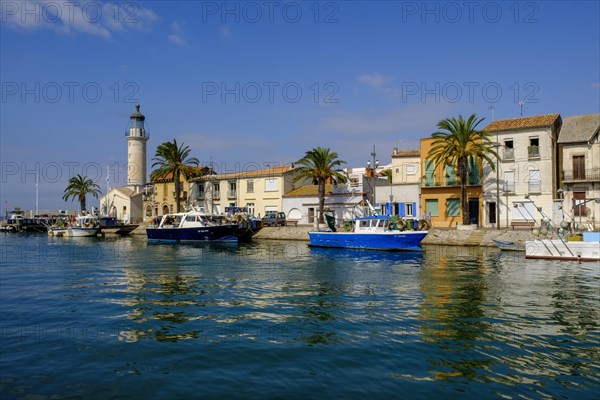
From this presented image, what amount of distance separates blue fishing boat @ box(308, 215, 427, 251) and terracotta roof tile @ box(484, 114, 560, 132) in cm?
1730

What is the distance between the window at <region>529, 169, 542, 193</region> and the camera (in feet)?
139

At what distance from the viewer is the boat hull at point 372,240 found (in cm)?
3328

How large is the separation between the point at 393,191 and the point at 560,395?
142 feet

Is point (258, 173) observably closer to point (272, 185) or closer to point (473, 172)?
point (272, 185)

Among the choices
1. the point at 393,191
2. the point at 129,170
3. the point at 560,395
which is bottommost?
the point at 560,395

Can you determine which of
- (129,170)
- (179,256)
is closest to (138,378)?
(179,256)

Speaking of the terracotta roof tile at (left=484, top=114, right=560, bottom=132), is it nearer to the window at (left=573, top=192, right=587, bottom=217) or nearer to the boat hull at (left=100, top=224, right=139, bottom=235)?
the window at (left=573, top=192, right=587, bottom=217)

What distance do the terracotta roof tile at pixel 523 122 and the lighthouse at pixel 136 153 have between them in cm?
5543

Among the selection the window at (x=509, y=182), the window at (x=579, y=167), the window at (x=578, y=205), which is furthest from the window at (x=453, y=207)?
the window at (x=579, y=167)

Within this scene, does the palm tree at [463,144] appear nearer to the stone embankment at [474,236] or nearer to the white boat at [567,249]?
the stone embankment at [474,236]

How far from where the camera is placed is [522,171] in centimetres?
4328

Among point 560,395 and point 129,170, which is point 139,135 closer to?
point 129,170

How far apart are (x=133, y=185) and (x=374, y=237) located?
55.2 m

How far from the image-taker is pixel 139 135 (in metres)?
80.2
